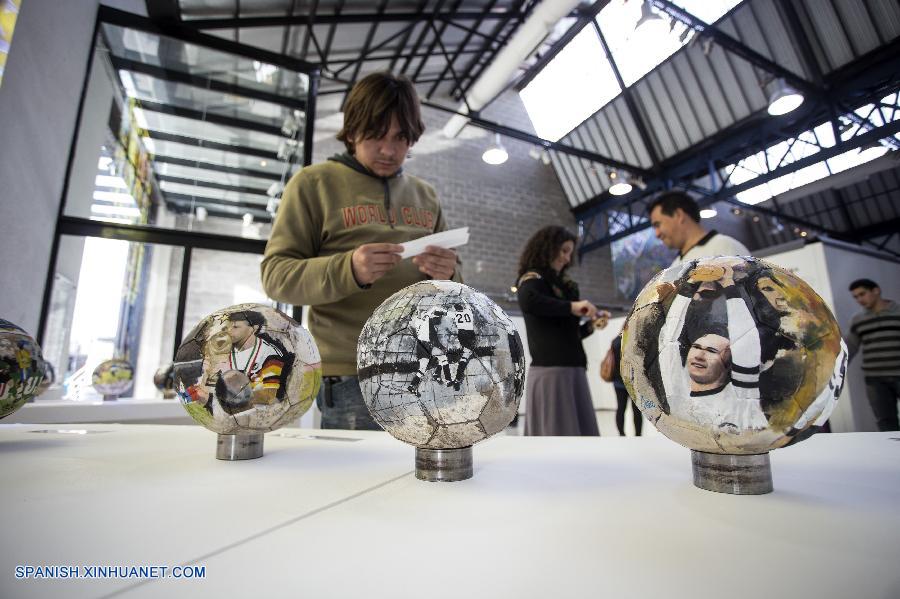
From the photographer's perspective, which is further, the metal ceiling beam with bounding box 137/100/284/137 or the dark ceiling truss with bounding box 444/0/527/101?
the dark ceiling truss with bounding box 444/0/527/101

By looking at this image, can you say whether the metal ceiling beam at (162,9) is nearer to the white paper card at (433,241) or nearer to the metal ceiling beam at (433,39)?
the metal ceiling beam at (433,39)

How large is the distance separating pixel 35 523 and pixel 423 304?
15.5 inches

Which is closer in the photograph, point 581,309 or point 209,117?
point 581,309

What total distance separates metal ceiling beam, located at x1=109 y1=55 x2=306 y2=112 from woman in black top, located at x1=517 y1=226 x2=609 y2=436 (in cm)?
344

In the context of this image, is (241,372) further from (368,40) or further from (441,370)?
(368,40)

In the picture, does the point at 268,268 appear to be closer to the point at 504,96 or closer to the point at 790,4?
the point at 790,4

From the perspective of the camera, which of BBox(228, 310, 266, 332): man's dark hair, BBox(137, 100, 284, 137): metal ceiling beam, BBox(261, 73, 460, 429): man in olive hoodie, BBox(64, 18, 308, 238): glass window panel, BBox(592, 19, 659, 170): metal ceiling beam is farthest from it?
BBox(592, 19, 659, 170): metal ceiling beam

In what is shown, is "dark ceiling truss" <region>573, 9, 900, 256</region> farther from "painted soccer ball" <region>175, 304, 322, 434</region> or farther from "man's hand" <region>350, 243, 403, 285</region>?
"painted soccer ball" <region>175, 304, 322, 434</region>

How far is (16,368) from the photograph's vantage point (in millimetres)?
715

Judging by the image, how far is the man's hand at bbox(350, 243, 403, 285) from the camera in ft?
2.65

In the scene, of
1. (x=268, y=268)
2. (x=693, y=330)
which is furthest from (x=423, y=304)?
(x=268, y=268)

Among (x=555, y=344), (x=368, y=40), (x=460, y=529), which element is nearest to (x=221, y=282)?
(x=555, y=344)

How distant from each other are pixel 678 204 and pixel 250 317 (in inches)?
68.7

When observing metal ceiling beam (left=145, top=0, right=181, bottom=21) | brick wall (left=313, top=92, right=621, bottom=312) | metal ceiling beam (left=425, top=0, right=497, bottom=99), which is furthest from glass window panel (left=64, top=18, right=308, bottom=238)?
metal ceiling beam (left=425, top=0, right=497, bottom=99)
